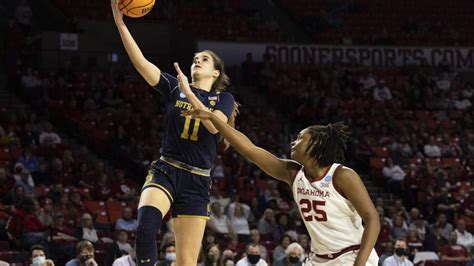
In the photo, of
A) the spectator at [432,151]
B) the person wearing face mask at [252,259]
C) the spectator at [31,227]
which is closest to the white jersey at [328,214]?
the person wearing face mask at [252,259]

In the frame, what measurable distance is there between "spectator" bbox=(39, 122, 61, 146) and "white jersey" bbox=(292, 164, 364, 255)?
12857 millimetres

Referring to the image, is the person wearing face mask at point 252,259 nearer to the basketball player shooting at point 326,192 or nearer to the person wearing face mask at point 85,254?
the person wearing face mask at point 85,254

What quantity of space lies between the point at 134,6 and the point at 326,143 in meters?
2.05

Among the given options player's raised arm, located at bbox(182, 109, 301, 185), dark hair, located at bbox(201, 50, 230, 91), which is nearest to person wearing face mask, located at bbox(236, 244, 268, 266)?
dark hair, located at bbox(201, 50, 230, 91)

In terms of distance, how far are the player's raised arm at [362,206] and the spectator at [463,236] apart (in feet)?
40.7

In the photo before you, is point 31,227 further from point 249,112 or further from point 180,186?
point 249,112

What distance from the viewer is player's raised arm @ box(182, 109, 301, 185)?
20.1 ft

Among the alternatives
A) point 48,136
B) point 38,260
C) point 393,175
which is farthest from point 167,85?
point 393,175

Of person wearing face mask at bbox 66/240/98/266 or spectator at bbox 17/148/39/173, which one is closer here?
person wearing face mask at bbox 66/240/98/266

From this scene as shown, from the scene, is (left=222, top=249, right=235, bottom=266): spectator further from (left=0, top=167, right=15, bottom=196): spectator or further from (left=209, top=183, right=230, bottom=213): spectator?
(left=0, top=167, right=15, bottom=196): spectator

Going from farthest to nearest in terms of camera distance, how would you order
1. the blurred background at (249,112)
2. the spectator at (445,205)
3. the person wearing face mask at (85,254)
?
the spectator at (445,205), the blurred background at (249,112), the person wearing face mask at (85,254)

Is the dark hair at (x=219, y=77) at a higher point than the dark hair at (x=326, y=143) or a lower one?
higher

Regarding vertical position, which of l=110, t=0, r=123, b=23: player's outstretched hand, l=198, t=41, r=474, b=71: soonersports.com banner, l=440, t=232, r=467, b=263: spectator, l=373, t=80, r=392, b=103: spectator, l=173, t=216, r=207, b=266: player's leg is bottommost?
l=440, t=232, r=467, b=263: spectator

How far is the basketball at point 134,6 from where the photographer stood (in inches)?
284
